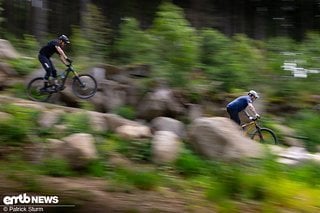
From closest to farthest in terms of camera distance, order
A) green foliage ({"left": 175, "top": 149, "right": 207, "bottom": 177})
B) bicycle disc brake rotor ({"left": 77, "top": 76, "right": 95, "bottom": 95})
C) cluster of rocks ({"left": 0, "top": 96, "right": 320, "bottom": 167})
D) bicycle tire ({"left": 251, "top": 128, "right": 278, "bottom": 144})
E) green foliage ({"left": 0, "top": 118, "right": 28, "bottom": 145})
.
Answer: cluster of rocks ({"left": 0, "top": 96, "right": 320, "bottom": 167}), green foliage ({"left": 0, "top": 118, "right": 28, "bottom": 145}), green foliage ({"left": 175, "top": 149, "right": 207, "bottom": 177}), bicycle tire ({"left": 251, "top": 128, "right": 278, "bottom": 144}), bicycle disc brake rotor ({"left": 77, "top": 76, "right": 95, "bottom": 95})

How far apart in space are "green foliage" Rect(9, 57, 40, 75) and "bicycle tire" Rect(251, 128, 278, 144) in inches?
267

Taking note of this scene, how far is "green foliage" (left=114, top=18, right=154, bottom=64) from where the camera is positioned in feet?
48.2

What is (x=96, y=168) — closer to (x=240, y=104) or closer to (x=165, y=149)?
(x=165, y=149)

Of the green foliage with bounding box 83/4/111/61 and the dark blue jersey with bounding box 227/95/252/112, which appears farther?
the green foliage with bounding box 83/4/111/61

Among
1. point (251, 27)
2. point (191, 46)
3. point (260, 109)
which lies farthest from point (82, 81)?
point (251, 27)

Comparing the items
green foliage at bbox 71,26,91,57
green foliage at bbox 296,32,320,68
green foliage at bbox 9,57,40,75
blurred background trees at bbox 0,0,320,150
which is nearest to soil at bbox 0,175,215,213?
blurred background trees at bbox 0,0,320,150

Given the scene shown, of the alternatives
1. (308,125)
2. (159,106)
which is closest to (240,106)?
(308,125)

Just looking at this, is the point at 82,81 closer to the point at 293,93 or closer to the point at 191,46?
the point at 191,46

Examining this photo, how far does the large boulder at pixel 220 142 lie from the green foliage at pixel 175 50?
4970mm

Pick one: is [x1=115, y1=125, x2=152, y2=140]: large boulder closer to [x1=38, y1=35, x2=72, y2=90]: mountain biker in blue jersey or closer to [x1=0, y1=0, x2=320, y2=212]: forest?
[x1=0, y1=0, x2=320, y2=212]: forest

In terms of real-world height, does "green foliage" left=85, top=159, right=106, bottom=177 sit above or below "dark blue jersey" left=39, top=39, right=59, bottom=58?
below

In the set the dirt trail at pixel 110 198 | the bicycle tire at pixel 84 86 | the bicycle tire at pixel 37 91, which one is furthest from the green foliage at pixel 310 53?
the dirt trail at pixel 110 198

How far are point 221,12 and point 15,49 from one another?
9618 mm

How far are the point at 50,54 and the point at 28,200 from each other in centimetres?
797
